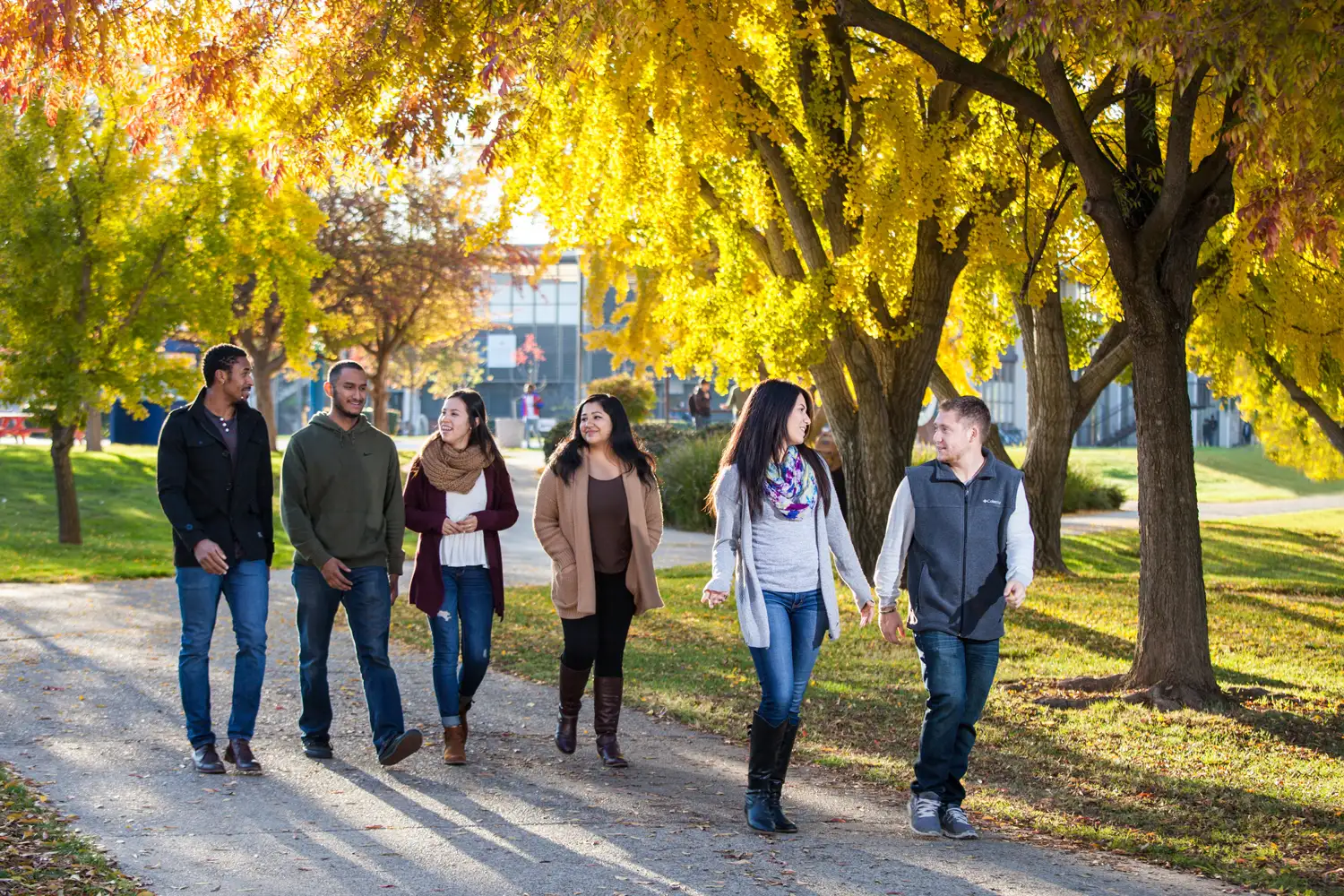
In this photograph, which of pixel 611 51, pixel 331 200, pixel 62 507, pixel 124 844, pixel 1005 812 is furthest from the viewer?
pixel 331 200

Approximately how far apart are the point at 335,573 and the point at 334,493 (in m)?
0.37

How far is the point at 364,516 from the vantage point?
7.05 m

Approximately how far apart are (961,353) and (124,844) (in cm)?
1751

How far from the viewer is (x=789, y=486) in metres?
6.07

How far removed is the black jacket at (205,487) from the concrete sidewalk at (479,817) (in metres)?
1.04

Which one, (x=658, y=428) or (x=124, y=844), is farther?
(x=658, y=428)

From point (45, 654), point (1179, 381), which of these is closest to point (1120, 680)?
point (1179, 381)

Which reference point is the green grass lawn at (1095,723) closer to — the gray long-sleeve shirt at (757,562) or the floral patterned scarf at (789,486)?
the gray long-sleeve shirt at (757,562)

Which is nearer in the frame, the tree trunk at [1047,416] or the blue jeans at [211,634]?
the blue jeans at [211,634]

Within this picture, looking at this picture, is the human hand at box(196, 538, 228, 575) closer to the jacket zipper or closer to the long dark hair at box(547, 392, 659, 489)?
the long dark hair at box(547, 392, 659, 489)

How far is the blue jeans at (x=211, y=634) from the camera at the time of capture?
271 inches

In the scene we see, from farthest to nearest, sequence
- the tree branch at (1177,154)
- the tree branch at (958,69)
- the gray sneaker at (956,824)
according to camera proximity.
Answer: the tree branch at (958,69) → the tree branch at (1177,154) → the gray sneaker at (956,824)

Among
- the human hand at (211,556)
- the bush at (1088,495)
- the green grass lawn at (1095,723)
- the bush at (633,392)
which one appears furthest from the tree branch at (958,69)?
the bush at (633,392)

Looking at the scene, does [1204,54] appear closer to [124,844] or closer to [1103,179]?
[1103,179]
